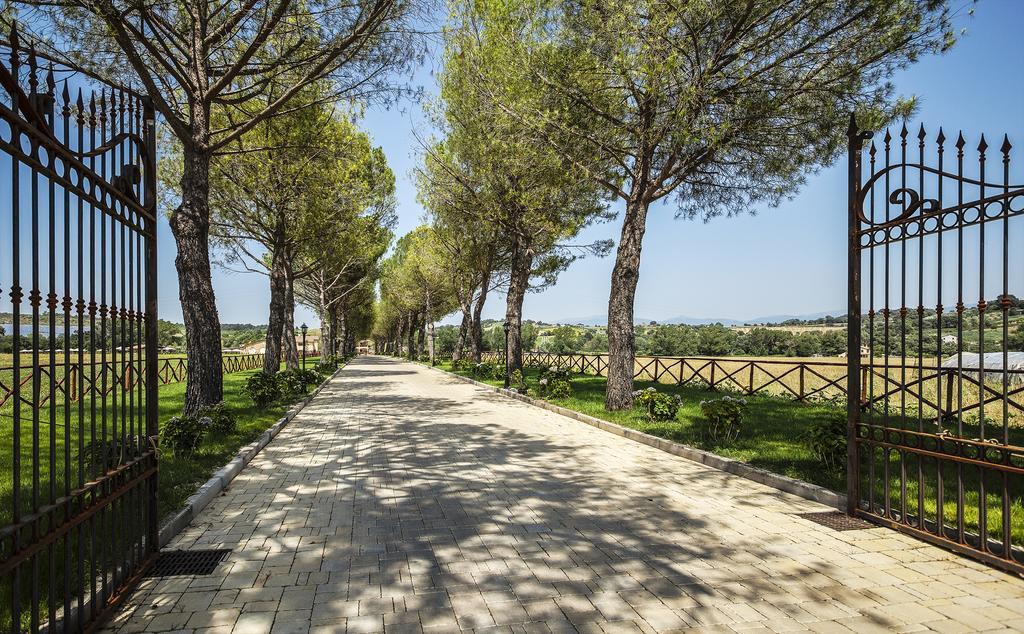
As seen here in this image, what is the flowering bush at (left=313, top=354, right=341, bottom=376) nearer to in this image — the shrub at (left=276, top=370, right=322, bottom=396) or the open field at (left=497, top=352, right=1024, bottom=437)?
the shrub at (left=276, top=370, right=322, bottom=396)

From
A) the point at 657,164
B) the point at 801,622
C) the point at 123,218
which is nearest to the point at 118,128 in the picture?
the point at 123,218

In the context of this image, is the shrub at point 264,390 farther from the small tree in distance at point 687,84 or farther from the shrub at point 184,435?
the small tree in distance at point 687,84

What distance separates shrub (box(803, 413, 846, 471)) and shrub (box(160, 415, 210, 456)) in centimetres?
740

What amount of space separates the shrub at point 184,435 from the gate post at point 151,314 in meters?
3.30

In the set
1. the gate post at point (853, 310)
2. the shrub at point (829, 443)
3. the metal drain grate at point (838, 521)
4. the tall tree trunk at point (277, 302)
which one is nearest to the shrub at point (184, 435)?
the metal drain grate at point (838, 521)

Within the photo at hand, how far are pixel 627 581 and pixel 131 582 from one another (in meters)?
3.10

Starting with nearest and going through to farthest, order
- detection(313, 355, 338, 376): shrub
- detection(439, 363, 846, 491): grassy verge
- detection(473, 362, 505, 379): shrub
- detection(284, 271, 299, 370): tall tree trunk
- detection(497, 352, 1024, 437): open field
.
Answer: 1. detection(439, 363, 846, 491): grassy verge
2. detection(497, 352, 1024, 437): open field
3. detection(284, 271, 299, 370): tall tree trunk
4. detection(473, 362, 505, 379): shrub
5. detection(313, 355, 338, 376): shrub

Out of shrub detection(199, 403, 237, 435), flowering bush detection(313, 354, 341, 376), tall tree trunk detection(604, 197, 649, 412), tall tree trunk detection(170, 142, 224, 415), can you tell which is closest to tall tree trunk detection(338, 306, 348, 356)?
flowering bush detection(313, 354, 341, 376)

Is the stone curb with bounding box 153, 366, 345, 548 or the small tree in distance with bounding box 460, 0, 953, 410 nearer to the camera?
the stone curb with bounding box 153, 366, 345, 548

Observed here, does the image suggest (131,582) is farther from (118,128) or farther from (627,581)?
(627,581)

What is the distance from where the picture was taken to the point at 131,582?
3.56m

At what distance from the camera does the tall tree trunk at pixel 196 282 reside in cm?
985

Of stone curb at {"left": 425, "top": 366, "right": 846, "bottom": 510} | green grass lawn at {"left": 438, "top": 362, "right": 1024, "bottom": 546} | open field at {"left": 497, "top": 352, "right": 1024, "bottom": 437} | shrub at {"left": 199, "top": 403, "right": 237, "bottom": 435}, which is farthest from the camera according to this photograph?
open field at {"left": 497, "top": 352, "right": 1024, "bottom": 437}

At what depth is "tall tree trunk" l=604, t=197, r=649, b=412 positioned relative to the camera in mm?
12016
